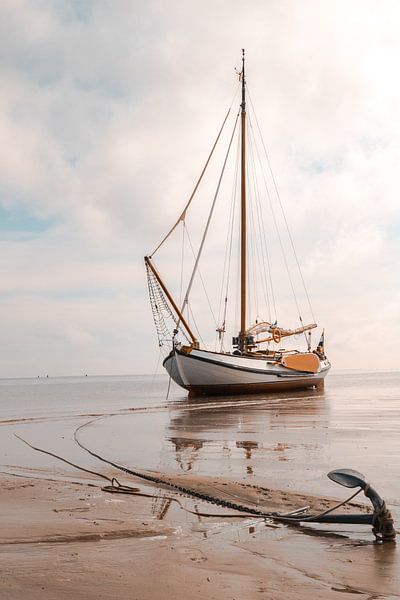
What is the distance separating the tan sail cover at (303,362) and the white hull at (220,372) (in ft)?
4.51

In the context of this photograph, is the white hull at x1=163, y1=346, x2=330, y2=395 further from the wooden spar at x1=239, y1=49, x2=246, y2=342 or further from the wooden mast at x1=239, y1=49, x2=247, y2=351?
the wooden spar at x1=239, y1=49, x2=246, y2=342

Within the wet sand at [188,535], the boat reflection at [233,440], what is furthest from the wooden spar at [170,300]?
the wet sand at [188,535]

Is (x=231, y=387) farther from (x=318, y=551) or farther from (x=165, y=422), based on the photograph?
(x=318, y=551)

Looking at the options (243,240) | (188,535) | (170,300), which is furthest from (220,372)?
(188,535)

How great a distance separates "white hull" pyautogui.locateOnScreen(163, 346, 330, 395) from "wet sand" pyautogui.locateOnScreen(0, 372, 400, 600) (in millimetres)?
23005

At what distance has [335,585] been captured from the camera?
357 cm

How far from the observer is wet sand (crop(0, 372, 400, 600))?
11.5 ft

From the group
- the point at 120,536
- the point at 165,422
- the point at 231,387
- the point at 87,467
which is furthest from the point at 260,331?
the point at 120,536

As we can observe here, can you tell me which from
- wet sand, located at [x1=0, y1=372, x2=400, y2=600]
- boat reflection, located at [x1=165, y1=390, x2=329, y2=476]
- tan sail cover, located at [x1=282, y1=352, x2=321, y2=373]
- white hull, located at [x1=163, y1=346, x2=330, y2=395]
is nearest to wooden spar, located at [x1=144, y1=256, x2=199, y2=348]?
white hull, located at [x1=163, y1=346, x2=330, y2=395]

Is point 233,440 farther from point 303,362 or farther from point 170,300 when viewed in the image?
point 303,362

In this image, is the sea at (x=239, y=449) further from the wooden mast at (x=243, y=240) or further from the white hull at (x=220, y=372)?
the wooden mast at (x=243, y=240)

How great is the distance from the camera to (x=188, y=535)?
15.6 feet

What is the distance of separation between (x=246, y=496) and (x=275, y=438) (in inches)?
248

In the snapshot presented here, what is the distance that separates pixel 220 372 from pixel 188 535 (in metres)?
29.3
